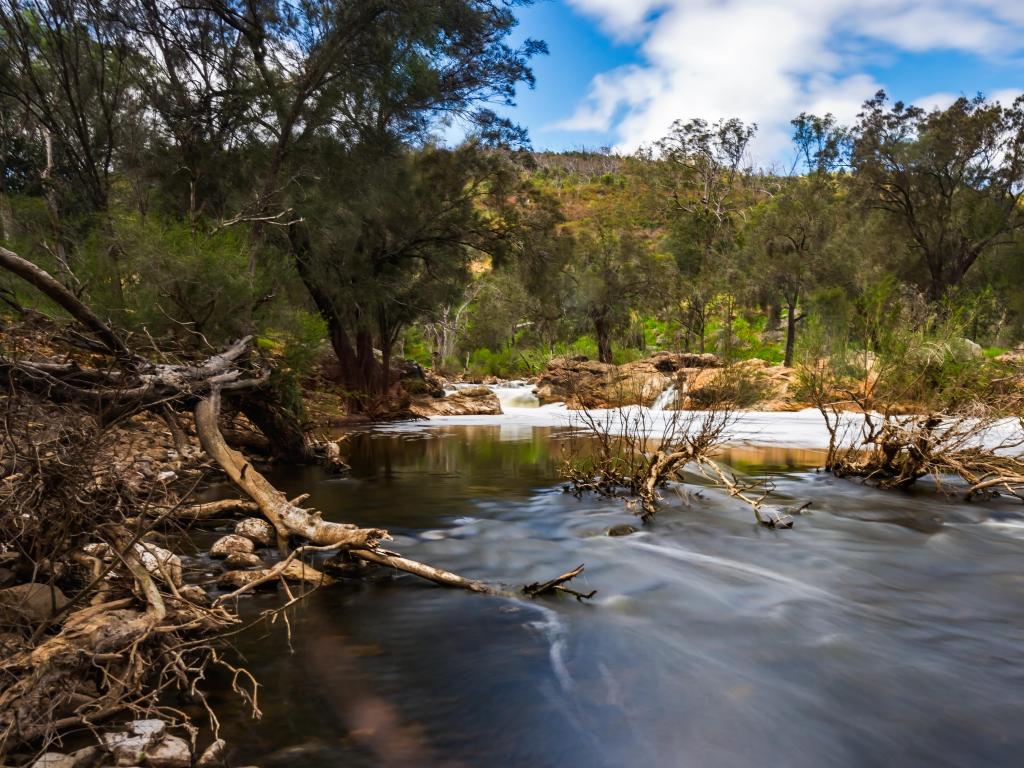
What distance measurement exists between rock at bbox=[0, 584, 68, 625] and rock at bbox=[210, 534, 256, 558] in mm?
2076

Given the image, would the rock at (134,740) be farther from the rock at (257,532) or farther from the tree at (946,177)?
→ the tree at (946,177)

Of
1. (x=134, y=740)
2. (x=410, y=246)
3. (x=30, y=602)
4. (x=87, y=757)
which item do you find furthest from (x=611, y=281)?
(x=87, y=757)

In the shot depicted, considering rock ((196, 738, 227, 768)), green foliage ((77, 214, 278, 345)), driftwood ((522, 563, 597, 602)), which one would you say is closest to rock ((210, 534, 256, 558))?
driftwood ((522, 563, 597, 602))

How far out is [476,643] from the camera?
431cm

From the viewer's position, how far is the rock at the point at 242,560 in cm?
542

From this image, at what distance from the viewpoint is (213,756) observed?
105 inches


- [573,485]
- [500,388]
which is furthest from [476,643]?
[500,388]

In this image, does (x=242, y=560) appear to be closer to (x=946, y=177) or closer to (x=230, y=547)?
(x=230, y=547)

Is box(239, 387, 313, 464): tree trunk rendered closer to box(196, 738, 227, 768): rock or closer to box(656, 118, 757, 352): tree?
box(196, 738, 227, 768): rock

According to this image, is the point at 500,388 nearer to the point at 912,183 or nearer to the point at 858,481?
the point at 912,183

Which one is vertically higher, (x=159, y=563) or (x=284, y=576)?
(x=159, y=563)

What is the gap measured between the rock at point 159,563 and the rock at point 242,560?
1066 mm

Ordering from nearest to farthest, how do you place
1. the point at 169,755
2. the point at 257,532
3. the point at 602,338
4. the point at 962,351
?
the point at 169,755, the point at 257,532, the point at 962,351, the point at 602,338

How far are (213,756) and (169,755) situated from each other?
181 millimetres
